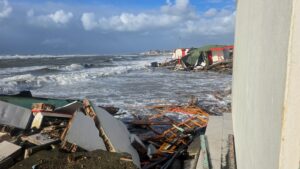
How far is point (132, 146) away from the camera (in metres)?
7.31

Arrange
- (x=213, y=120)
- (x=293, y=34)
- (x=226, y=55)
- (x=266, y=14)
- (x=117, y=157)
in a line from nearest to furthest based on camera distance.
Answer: (x=293, y=34), (x=266, y=14), (x=117, y=157), (x=213, y=120), (x=226, y=55)

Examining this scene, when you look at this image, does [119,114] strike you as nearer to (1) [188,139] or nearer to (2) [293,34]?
(1) [188,139]

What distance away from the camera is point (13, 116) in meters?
7.21

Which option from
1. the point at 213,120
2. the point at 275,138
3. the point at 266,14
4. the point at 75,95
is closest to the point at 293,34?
the point at 275,138

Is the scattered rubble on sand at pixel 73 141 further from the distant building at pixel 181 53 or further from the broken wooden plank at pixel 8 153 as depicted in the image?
the distant building at pixel 181 53

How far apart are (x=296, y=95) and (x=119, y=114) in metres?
11.6

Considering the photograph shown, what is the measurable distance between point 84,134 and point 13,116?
177 cm

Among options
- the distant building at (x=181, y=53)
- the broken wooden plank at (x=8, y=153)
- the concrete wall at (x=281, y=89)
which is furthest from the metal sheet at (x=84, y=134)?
the distant building at (x=181, y=53)

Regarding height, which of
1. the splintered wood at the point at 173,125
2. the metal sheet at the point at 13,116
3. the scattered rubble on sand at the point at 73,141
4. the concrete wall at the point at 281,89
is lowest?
the splintered wood at the point at 173,125

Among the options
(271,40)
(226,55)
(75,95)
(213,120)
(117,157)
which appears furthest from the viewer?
(226,55)

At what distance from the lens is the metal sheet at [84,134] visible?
638 centimetres

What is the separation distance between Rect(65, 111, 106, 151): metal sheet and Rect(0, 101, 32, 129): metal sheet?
4.65 feet

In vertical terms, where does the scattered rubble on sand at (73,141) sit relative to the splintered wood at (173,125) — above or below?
above

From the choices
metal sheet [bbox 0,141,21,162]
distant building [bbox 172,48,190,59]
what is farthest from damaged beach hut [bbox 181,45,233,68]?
metal sheet [bbox 0,141,21,162]
